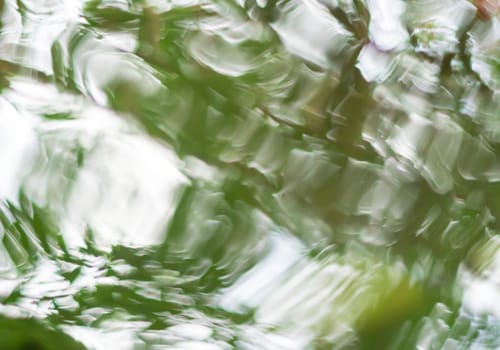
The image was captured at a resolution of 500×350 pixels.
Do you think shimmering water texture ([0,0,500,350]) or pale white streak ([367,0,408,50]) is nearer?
shimmering water texture ([0,0,500,350])

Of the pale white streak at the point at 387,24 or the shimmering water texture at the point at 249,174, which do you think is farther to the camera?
the pale white streak at the point at 387,24

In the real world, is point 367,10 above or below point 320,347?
above

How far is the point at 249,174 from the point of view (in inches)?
20.2

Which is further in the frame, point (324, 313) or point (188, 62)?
point (188, 62)

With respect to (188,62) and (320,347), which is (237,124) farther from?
(320,347)

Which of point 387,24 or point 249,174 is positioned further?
point 387,24

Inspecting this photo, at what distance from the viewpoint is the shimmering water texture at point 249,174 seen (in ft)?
1.43

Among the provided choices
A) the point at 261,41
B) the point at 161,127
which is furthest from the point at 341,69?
the point at 161,127

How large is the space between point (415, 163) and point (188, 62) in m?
0.21

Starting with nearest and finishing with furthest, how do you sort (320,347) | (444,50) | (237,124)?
(320,347)
(237,124)
(444,50)

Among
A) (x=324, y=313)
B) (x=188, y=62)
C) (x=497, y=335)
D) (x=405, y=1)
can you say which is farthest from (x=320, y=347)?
(x=405, y=1)

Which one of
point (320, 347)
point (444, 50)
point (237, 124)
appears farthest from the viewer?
point (444, 50)

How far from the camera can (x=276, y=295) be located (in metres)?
0.45

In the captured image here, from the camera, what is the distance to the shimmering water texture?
436 millimetres
